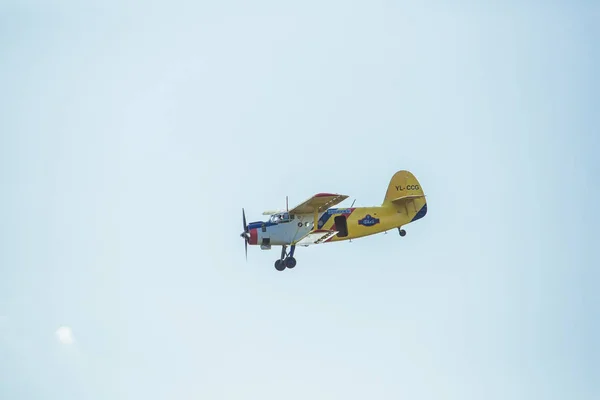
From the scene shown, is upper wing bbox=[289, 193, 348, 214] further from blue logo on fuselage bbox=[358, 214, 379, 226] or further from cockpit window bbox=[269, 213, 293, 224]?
blue logo on fuselage bbox=[358, 214, 379, 226]

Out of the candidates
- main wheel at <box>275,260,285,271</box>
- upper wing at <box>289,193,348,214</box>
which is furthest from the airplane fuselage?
main wheel at <box>275,260,285,271</box>

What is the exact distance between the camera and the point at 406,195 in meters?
43.9

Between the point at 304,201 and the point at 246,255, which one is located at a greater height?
the point at 304,201

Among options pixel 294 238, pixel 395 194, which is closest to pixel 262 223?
pixel 294 238

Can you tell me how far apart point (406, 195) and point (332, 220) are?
4.88 meters

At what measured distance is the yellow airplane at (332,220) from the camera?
3891 cm

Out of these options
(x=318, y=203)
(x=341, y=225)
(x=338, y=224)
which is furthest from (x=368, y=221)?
(x=318, y=203)

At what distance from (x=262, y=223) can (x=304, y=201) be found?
2.40 metres

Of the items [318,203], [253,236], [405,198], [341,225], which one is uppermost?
[318,203]

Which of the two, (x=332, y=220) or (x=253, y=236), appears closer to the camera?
(x=253, y=236)

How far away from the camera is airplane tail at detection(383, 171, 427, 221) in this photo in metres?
43.6

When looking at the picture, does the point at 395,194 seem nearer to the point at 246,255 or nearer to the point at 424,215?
the point at 424,215

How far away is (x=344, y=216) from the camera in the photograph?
4194cm

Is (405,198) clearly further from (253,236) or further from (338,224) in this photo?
(253,236)
